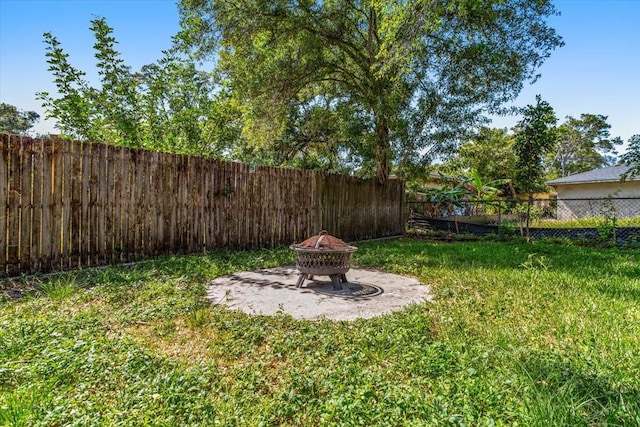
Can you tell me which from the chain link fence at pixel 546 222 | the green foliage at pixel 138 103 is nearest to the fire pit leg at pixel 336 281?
the chain link fence at pixel 546 222

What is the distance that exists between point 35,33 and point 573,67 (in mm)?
13572

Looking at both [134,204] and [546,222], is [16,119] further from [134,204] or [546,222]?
[546,222]

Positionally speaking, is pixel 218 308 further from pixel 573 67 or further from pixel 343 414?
pixel 573 67

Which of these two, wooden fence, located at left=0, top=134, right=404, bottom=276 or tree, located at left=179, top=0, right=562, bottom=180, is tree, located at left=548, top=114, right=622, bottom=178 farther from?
wooden fence, located at left=0, top=134, right=404, bottom=276

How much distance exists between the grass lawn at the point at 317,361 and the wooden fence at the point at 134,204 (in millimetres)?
920

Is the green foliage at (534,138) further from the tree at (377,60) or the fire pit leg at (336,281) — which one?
the fire pit leg at (336,281)

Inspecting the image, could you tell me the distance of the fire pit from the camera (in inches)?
178

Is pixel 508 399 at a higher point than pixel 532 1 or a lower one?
lower

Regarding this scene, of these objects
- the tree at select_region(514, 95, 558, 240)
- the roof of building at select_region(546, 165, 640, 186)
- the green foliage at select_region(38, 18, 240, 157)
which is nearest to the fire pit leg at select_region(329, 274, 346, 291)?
the green foliage at select_region(38, 18, 240, 157)

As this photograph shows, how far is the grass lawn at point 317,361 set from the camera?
191 cm

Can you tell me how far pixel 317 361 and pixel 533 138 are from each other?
10.6 metres

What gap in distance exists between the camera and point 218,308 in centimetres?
371

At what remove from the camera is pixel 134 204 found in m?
5.97

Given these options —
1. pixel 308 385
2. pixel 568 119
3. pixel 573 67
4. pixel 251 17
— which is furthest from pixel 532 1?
pixel 568 119
